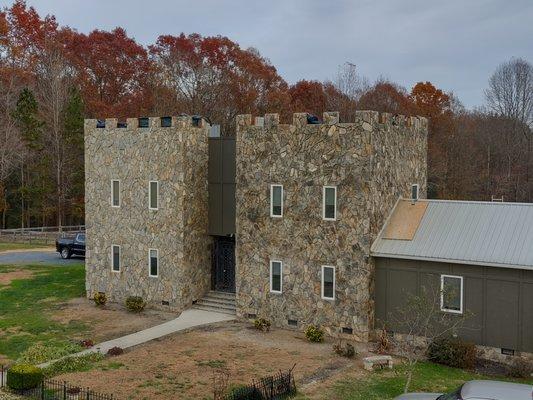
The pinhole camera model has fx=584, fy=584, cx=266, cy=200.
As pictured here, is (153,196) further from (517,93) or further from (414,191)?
(517,93)

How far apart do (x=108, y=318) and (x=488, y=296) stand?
14892 millimetres

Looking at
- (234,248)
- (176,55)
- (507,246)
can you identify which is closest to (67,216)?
(176,55)

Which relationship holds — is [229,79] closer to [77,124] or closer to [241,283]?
[77,124]

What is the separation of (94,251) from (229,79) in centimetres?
3225

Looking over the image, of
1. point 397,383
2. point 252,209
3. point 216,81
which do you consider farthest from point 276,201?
point 216,81

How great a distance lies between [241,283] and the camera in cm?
2389

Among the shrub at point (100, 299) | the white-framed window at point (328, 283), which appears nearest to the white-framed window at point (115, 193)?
the shrub at point (100, 299)

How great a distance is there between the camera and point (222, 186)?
25.7 metres

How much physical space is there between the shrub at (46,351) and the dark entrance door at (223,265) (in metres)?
8.02

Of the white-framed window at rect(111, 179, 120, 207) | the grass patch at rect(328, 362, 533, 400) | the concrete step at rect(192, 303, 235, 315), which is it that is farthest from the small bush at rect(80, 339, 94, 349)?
the grass patch at rect(328, 362, 533, 400)

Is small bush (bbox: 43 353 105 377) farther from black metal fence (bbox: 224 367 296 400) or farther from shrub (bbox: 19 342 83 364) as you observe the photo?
black metal fence (bbox: 224 367 296 400)

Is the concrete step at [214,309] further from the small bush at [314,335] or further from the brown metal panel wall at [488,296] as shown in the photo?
the brown metal panel wall at [488,296]

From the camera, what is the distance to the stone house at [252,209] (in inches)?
837

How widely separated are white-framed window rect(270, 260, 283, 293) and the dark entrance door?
3.66 m
